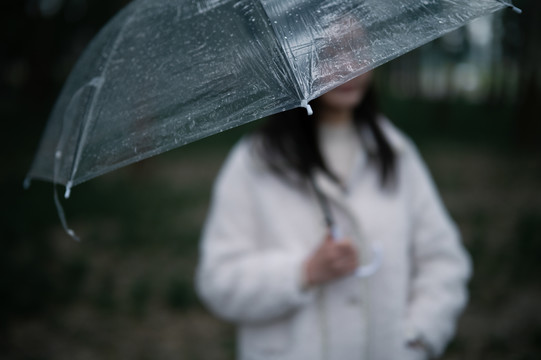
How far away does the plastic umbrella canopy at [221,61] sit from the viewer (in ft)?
3.56

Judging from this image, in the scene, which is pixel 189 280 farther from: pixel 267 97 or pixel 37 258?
pixel 267 97

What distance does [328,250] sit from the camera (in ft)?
4.75

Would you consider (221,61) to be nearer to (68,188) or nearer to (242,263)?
(68,188)

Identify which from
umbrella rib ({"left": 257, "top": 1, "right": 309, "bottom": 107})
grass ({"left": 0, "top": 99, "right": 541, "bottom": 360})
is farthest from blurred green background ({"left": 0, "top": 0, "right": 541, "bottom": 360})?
umbrella rib ({"left": 257, "top": 1, "right": 309, "bottom": 107})

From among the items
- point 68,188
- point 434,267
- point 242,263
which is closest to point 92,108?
point 68,188

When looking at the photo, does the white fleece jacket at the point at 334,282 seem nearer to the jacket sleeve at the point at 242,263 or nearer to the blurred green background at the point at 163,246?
the jacket sleeve at the point at 242,263

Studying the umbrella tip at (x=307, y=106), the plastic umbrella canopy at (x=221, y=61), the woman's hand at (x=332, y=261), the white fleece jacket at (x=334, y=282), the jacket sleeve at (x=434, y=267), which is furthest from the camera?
the jacket sleeve at (x=434, y=267)

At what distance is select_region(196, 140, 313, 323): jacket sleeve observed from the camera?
154 centimetres

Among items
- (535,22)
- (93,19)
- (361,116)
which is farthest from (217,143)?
(361,116)

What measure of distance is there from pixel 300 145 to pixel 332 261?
472 mm

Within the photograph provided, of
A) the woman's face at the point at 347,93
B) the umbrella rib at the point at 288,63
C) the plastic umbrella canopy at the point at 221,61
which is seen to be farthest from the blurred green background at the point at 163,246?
the umbrella rib at the point at 288,63

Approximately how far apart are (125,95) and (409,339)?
1273 millimetres

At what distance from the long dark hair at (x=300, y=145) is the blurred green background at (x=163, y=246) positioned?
2062mm

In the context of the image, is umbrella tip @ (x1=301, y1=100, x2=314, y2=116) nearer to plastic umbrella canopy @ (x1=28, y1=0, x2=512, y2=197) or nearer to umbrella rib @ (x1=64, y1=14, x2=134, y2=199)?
plastic umbrella canopy @ (x1=28, y1=0, x2=512, y2=197)
